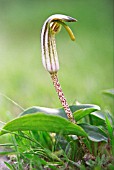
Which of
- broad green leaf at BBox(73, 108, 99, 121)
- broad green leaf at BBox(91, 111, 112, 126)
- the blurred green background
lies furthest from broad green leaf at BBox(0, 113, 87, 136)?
the blurred green background

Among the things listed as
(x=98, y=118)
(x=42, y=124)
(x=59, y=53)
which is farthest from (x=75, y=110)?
(x=59, y=53)

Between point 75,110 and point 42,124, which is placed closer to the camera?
point 42,124

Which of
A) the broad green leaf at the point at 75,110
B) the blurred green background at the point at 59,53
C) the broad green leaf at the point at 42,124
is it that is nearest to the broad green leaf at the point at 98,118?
the broad green leaf at the point at 75,110

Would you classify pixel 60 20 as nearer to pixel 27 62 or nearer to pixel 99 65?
pixel 99 65

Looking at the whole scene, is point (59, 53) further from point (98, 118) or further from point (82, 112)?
point (82, 112)

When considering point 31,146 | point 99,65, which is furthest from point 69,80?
point 31,146

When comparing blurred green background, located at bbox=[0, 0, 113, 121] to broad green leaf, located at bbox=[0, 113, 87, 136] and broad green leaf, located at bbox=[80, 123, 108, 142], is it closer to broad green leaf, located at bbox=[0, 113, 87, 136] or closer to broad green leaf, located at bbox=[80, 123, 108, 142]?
broad green leaf, located at bbox=[80, 123, 108, 142]

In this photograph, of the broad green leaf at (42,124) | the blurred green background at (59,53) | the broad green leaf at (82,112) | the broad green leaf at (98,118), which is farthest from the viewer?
the blurred green background at (59,53)

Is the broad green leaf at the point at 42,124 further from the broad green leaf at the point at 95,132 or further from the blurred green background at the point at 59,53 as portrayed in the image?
the blurred green background at the point at 59,53
